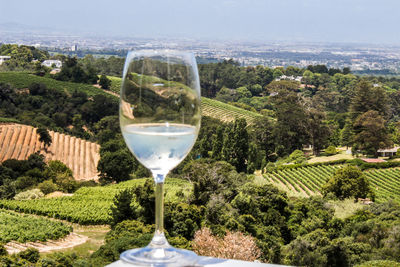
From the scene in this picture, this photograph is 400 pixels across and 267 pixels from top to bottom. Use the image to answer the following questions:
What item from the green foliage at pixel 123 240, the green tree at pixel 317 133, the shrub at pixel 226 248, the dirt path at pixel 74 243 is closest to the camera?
the shrub at pixel 226 248

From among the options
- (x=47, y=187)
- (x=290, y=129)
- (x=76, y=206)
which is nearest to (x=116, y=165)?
(x=47, y=187)

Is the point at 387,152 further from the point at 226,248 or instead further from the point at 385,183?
the point at 226,248

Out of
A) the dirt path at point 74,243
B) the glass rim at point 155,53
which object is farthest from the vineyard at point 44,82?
the glass rim at point 155,53

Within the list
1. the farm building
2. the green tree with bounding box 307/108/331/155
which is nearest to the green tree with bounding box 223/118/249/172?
the green tree with bounding box 307/108/331/155

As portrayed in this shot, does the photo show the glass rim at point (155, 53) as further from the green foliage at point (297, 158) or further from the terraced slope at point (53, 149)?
the terraced slope at point (53, 149)

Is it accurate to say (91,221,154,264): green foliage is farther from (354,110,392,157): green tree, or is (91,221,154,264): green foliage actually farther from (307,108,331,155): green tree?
(354,110,392,157): green tree

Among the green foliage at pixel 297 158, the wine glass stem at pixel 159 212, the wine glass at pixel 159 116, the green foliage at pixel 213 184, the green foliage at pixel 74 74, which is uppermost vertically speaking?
the wine glass at pixel 159 116
